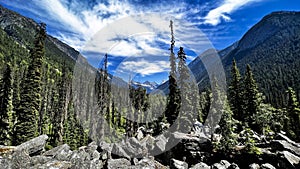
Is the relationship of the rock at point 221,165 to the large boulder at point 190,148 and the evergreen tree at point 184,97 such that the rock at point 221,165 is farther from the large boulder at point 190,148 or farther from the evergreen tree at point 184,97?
the evergreen tree at point 184,97

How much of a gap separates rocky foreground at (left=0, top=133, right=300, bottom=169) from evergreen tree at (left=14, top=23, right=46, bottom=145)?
1097 centimetres

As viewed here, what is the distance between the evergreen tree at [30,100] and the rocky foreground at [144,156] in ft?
36.0

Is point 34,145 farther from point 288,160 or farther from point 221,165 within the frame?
point 288,160

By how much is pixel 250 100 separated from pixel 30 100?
35.5m

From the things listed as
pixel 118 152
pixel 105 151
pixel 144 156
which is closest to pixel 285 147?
pixel 144 156

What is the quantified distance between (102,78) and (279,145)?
3448cm

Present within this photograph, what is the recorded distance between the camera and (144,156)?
1931 cm

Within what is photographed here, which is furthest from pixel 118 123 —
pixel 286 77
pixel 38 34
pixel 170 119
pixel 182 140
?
pixel 286 77

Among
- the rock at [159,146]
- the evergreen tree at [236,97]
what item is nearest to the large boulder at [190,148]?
the rock at [159,146]

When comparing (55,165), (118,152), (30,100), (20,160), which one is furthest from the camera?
(30,100)

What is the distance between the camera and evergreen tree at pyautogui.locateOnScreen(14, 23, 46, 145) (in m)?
25.6

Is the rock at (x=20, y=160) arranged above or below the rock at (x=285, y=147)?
above

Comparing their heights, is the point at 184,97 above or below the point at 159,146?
above

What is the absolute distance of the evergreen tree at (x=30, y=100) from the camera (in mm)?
25609
